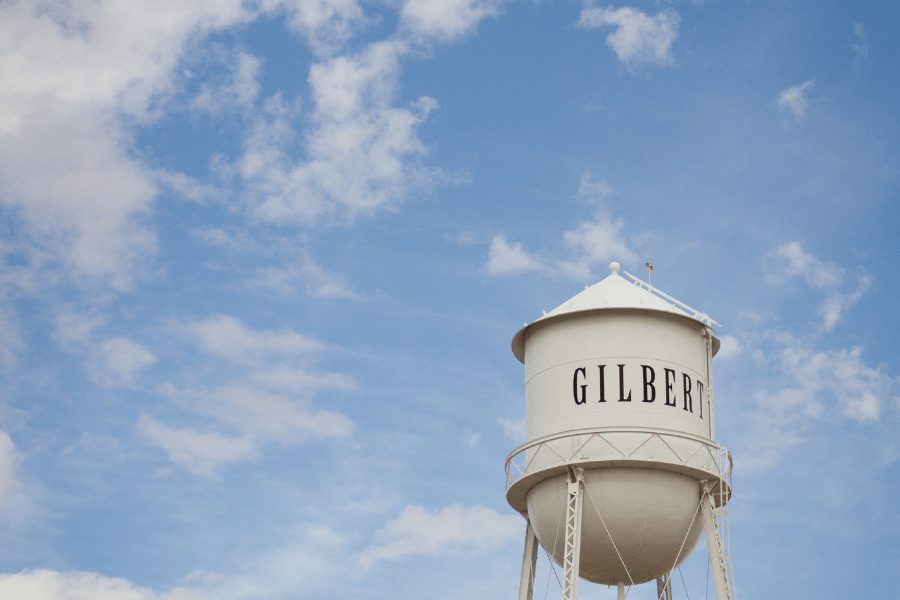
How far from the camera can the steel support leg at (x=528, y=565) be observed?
1125 inches

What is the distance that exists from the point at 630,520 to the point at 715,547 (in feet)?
6.41

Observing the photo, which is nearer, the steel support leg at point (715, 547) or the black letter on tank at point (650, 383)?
the steel support leg at point (715, 547)

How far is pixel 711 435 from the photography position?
2856 centimetres

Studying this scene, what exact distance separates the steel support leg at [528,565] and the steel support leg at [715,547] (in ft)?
14.3

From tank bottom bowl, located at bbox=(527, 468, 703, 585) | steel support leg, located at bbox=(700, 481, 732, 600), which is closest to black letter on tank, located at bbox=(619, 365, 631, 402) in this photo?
tank bottom bowl, located at bbox=(527, 468, 703, 585)

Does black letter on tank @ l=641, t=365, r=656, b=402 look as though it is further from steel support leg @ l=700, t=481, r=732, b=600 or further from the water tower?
steel support leg @ l=700, t=481, r=732, b=600

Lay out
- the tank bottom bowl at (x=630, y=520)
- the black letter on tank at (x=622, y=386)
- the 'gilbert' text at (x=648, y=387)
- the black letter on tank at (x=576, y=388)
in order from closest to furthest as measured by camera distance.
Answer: the tank bottom bowl at (x=630, y=520) < the black letter on tank at (x=622, y=386) < the 'gilbert' text at (x=648, y=387) < the black letter on tank at (x=576, y=388)

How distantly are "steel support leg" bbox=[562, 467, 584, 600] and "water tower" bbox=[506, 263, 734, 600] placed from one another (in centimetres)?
3

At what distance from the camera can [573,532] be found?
2650 centimetres

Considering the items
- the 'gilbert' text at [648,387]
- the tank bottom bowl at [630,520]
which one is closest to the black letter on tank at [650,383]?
the 'gilbert' text at [648,387]

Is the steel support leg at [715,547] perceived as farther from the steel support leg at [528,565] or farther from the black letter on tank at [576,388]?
the steel support leg at [528,565]

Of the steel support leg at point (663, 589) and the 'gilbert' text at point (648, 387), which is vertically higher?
the 'gilbert' text at point (648, 387)

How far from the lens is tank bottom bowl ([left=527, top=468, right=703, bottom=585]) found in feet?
87.7

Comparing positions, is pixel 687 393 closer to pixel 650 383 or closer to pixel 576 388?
pixel 650 383
